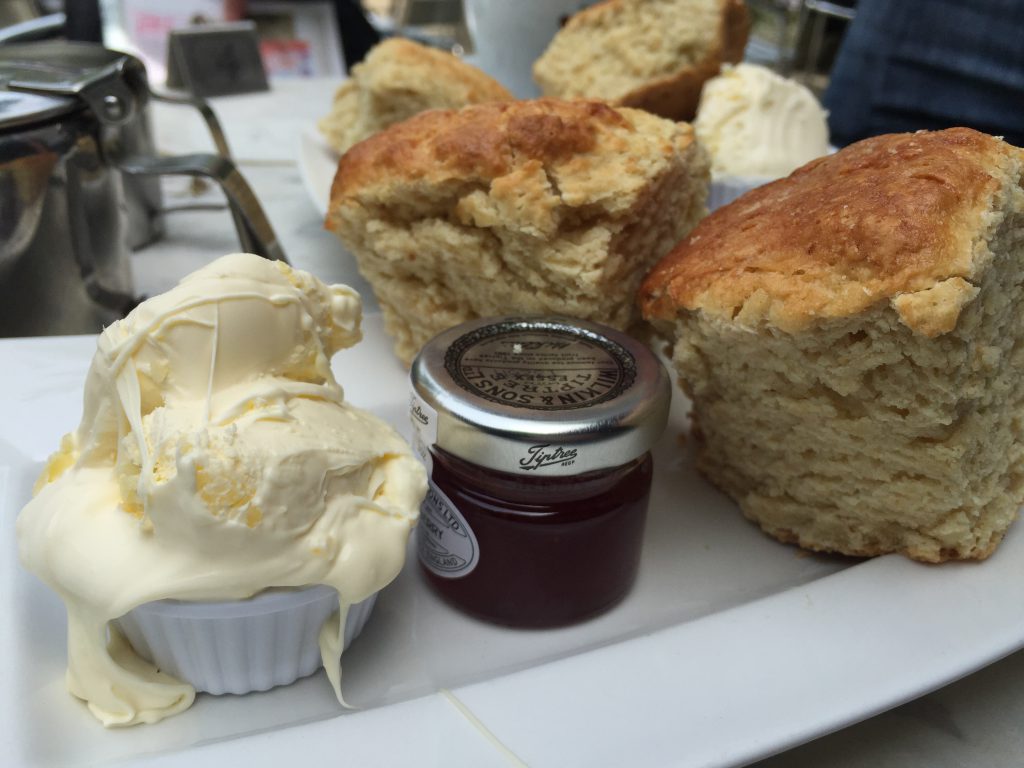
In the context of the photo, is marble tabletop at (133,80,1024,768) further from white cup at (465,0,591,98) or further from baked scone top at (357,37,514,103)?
white cup at (465,0,591,98)

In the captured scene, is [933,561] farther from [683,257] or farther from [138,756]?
[138,756]

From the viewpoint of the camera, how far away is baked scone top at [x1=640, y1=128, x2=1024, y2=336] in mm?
896

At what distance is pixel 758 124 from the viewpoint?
2057mm

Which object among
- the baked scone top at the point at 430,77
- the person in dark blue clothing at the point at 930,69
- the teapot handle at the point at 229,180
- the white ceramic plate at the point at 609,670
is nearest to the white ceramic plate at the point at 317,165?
the baked scone top at the point at 430,77

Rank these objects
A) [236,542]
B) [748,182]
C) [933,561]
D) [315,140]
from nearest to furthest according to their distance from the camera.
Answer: [236,542] < [933,561] < [748,182] < [315,140]

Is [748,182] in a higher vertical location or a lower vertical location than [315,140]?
higher

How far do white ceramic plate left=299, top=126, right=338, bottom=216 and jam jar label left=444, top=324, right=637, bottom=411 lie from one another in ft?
3.38

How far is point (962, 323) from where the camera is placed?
90 cm

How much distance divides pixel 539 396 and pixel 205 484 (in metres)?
0.40

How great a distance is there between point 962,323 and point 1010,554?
36cm

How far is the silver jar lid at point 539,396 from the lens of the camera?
0.95 m

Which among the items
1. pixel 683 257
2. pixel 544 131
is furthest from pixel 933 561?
pixel 544 131

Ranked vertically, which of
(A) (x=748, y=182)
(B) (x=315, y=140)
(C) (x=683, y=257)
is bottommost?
(B) (x=315, y=140)

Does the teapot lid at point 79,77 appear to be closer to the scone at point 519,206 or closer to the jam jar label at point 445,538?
the scone at point 519,206
